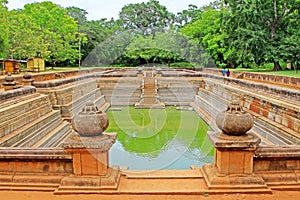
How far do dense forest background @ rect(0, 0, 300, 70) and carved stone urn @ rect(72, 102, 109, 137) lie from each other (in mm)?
18637

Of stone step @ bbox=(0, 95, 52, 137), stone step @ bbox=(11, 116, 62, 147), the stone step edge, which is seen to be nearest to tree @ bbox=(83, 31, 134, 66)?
stone step @ bbox=(0, 95, 52, 137)

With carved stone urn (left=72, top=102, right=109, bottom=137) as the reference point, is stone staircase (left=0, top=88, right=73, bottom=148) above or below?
below

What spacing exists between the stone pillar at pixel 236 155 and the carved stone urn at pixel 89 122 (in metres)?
1.49

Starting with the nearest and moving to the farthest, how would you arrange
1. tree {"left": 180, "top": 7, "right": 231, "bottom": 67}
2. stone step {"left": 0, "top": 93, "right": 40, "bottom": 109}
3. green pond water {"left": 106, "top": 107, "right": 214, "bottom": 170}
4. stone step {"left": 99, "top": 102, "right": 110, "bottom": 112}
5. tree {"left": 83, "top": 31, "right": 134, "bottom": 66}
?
1. green pond water {"left": 106, "top": 107, "right": 214, "bottom": 170}
2. stone step {"left": 0, "top": 93, "right": 40, "bottom": 109}
3. stone step {"left": 99, "top": 102, "right": 110, "bottom": 112}
4. tree {"left": 180, "top": 7, "right": 231, "bottom": 67}
5. tree {"left": 83, "top": 31, "right": 134, "bottom": 66}

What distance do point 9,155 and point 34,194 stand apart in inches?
25.2

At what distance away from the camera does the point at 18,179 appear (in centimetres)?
379

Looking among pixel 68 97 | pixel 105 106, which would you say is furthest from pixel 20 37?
pixel 68 97

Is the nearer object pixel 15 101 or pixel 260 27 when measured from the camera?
pixel 15 101

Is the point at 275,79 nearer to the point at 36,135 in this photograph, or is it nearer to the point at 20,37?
the point at 36,135

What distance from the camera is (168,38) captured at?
128 ft

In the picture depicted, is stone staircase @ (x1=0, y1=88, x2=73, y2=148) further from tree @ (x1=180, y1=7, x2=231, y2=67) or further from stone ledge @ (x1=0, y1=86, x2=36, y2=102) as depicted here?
tree @ (x1=180, y1=7, x2=231, y2=67)

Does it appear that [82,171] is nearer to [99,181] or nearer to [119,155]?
[99,181]

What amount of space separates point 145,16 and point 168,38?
19.6 meters

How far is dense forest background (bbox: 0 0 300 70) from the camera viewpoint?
24203 mm
